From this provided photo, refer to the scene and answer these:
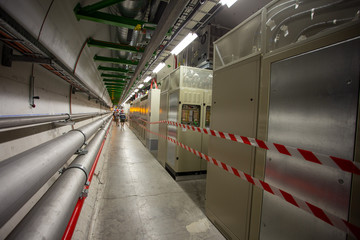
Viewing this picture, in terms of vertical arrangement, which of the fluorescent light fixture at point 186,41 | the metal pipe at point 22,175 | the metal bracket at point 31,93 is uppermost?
the fluorescent light fixture at point 186,41

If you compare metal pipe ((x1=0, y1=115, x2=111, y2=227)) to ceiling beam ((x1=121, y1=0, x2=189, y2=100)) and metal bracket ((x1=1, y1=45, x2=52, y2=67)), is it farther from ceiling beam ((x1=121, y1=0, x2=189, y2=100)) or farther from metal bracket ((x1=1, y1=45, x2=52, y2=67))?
ceiling beam ((x1=121, y1=0, x2=189, y2=100))

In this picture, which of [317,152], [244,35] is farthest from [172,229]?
[244,35]

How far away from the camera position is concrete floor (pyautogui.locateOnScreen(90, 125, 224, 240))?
222 centimetres

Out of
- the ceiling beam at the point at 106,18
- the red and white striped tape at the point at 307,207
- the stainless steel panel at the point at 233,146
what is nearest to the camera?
the red and white striped tape at the point at 307,207

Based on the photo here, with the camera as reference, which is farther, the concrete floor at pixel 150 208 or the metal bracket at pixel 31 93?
the concrete floor at pixel 150 208

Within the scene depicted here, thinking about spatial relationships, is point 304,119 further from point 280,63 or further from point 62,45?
point 62,45

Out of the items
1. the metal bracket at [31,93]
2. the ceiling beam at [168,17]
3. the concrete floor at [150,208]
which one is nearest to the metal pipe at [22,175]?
the metal bracket at [31,93]

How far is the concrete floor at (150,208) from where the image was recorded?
222 centimetres

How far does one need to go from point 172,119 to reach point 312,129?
10.9 ft

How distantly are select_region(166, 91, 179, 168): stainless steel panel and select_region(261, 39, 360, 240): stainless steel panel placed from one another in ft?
8.83

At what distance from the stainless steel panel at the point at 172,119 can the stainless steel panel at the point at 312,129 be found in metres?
2.69

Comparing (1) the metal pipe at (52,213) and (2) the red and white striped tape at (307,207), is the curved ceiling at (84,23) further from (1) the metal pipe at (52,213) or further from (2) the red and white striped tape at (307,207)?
(2) the red and white striped tape at (307,207)

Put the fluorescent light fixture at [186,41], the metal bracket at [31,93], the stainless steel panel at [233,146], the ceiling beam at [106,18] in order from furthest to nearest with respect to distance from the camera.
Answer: the fluorescent light fixture at [186,41]
the ceiling beam at [106,18]
the metal bracket at [31,93]
the stainless steel panel at [233,146]

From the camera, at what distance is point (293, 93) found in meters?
1.37
